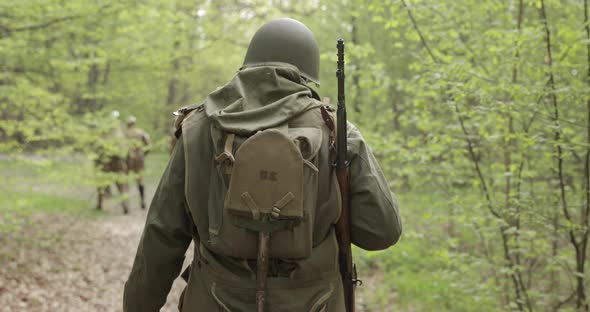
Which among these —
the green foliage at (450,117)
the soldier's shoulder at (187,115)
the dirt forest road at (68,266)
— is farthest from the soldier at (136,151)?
the soldier's shoulder at (187,115)

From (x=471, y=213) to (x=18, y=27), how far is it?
230 inches

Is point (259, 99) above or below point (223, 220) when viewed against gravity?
above

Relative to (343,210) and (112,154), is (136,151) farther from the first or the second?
(343,210)

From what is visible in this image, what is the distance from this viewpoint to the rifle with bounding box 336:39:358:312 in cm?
189

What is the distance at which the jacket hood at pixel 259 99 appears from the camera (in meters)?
1.84

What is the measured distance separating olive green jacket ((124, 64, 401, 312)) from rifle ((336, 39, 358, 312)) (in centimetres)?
3

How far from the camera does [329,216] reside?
1.90 metres

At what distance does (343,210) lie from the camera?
1931mm

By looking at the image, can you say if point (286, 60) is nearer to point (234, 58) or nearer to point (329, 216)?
point (329, 216)

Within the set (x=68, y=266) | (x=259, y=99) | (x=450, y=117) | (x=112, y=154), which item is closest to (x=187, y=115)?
(x=259, y=99)

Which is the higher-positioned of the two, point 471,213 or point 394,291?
point 471,213

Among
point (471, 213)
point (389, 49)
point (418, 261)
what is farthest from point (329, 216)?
point (389, 49)

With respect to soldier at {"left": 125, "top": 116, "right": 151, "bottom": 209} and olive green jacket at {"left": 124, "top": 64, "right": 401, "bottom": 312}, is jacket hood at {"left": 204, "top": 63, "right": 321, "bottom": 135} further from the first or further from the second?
soldier at {"left": 125, "top": 116, "right": 151, "bottom": 209}

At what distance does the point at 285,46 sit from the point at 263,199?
2.19ft
